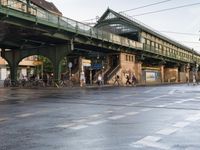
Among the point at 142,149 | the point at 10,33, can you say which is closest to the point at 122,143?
the point at 142,149

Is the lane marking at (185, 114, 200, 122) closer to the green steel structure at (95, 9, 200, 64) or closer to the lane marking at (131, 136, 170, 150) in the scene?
the lane marking at (131, 136, 170, 150)

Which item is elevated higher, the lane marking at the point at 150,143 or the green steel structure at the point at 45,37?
the green steel structure at the point at 45,37

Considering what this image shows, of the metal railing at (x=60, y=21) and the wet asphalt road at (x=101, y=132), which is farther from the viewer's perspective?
the metal railing at (x=60, y=21)

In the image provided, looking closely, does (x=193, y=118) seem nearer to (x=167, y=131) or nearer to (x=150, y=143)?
(x=167, y=131)

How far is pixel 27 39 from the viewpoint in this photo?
45906 mm

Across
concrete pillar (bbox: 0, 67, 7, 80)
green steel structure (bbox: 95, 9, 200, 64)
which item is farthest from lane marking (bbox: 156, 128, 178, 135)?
concrete pillar (bbox: 0, 67, 7, 80)

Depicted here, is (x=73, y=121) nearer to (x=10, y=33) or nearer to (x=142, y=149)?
(x=142, y=149)

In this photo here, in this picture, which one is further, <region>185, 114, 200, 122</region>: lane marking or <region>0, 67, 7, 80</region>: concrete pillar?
<region>0, 67, 7, 80</region>: concrete pillar

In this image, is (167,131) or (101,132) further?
(167,131)

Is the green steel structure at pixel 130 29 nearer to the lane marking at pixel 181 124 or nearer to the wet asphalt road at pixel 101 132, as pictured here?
the wet asphalt road at pixel 101 132

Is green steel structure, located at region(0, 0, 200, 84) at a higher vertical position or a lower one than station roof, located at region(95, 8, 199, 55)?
lower

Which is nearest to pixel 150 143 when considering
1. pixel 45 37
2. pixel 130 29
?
pixel 45 37

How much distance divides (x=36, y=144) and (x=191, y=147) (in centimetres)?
292

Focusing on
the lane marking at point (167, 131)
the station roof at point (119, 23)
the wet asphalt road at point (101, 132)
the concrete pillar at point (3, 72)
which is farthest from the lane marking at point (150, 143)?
the concrete pillar at point (3, 72)
